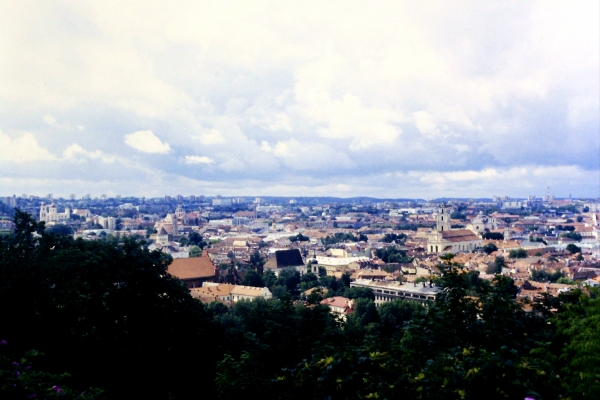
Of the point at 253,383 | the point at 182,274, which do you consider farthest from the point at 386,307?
the point at 253,383

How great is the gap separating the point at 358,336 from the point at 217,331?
9.96 feet

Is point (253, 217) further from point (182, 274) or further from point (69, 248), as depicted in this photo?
point (69, 248)

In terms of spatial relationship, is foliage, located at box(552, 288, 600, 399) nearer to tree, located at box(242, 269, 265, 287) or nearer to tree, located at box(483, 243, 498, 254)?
tree, located at box(242, 269, 265, 287)

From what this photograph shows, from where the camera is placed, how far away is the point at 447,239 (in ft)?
286

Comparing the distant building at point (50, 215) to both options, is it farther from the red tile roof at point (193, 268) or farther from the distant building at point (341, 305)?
the distant building at point (341, 305)

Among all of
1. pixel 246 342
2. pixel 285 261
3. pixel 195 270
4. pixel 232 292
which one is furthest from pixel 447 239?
pixel 246 342

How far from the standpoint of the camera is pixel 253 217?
586 ft

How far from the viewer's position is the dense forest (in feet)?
19.6

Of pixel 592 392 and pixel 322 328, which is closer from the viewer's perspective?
pixel 592 392

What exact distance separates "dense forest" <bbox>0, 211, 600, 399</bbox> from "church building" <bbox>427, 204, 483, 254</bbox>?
7123 centimetres

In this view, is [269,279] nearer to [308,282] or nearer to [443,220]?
[308,282]

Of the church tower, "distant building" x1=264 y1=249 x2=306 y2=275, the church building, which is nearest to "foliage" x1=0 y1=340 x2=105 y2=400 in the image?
"distant building" x1=264 y1=249 x2=306 y2=275

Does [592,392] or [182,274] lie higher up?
[592,392]

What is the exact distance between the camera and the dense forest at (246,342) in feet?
19.6
